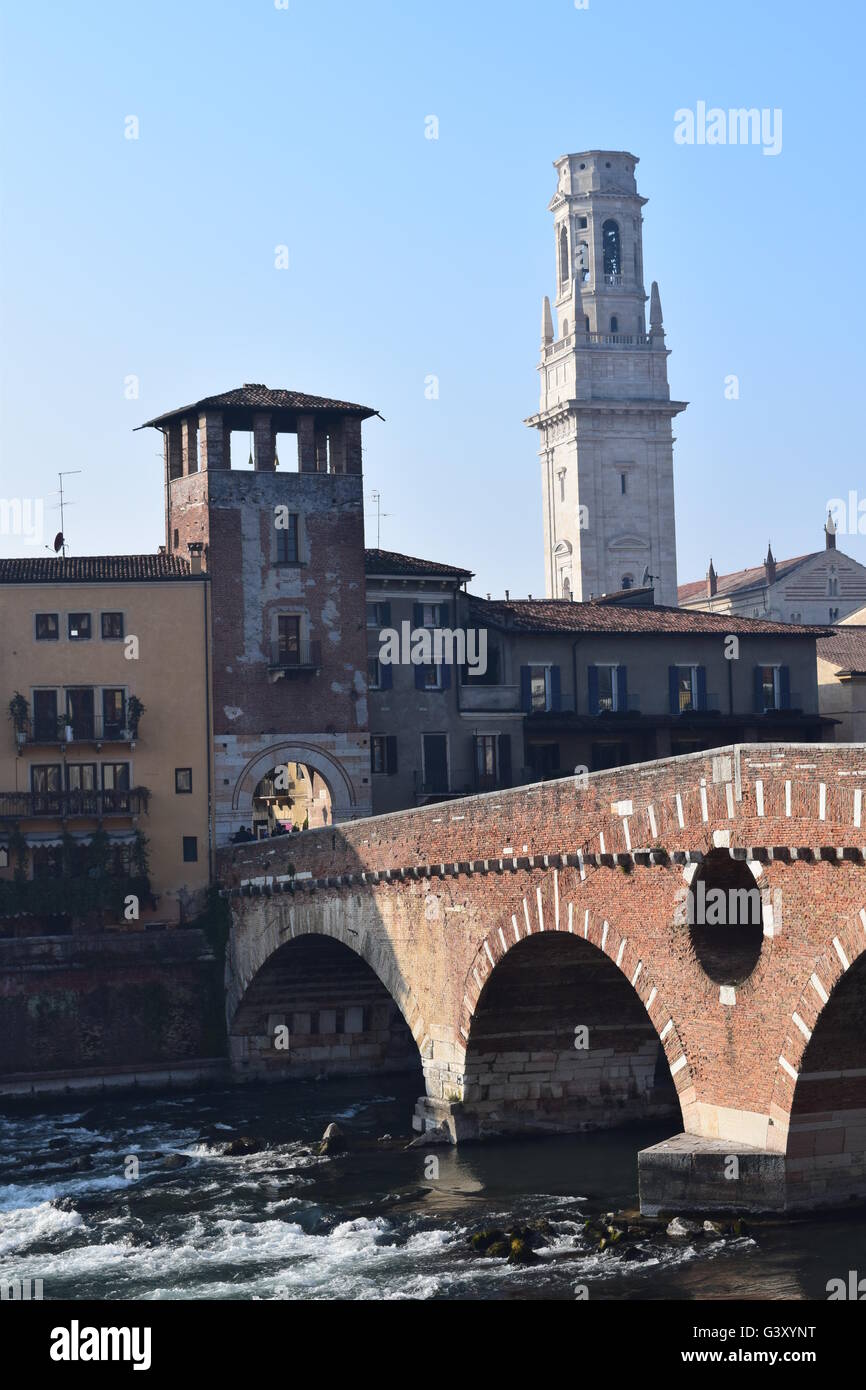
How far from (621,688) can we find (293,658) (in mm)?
12061

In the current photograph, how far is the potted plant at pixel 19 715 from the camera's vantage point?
2336 inches

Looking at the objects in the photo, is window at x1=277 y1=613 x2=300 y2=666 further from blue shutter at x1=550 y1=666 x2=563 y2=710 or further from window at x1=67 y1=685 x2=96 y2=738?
blue shutter at x1=550 y1=666 x2=563 y2=710

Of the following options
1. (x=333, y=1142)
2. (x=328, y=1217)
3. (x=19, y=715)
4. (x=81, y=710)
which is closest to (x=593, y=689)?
(x=81, y=710)

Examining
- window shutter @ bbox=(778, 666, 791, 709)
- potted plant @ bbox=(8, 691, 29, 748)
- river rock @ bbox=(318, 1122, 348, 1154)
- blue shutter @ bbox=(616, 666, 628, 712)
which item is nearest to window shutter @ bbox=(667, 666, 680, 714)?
blue shutter @ bbox=(616, 666, 628, 712)

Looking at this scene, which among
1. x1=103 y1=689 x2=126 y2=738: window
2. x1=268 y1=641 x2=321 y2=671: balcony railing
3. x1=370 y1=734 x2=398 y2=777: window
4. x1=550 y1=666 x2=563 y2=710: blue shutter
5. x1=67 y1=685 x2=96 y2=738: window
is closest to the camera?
x1=67 y1=685 x2=96 y2=738: window

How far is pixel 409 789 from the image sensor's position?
65.7 metres

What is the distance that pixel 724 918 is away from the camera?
32.9 metres

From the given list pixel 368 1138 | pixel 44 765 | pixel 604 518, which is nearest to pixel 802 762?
pixel 368 1138

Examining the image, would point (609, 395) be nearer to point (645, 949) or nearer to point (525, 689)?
point (525, 689)

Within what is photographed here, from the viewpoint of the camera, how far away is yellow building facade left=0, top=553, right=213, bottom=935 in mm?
59000

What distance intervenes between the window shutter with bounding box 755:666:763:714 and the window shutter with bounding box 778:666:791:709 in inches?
28.9

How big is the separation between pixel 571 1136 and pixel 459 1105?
255 cm
